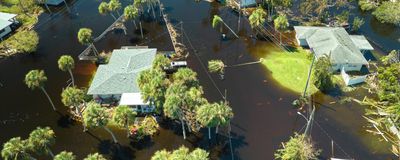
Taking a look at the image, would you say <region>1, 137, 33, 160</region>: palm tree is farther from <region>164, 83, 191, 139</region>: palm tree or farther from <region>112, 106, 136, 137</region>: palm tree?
<region>164, 83, 191, 139</region>: palm tree

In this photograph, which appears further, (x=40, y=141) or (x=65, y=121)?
(x=65, y=121)

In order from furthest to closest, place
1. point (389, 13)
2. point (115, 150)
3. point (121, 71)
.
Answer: point (389, 13) → point (121, 71) → point (115, 150)

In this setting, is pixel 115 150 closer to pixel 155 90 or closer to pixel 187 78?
pixel 155 90

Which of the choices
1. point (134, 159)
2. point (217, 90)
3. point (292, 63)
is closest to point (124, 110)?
point (134, 159)

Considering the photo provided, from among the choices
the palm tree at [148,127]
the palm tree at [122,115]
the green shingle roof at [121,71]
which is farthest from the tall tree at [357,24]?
the palm tree at [122,115]

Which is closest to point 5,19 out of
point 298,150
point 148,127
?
point 148,127

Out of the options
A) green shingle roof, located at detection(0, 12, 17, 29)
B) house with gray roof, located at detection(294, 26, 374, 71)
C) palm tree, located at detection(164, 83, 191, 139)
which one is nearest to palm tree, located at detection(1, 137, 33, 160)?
palm tree, located at detection(164, 83, 191, 139)

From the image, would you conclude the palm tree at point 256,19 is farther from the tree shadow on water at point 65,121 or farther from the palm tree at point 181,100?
the tree shadow on water at point 65,121
